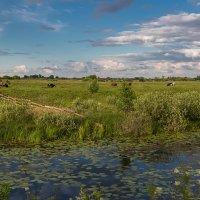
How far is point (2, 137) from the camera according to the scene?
23.4m

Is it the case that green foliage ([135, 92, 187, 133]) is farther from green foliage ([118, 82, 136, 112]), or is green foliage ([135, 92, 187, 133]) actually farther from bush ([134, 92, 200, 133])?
green foliage ([118, 82, 136, 112])

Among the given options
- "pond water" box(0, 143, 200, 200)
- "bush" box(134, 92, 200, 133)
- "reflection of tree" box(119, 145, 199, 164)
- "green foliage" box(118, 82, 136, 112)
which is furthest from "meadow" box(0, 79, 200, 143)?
"reflection of tree" box(119, 145, 199, 164)

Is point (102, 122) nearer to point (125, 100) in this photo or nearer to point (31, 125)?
point (31, 125)

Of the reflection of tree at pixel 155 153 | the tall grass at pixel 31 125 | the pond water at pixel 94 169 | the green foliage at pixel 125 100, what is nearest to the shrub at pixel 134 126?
the pond water at pixel 94 169

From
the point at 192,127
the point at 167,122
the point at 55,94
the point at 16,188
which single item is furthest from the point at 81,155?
the point at 55,94

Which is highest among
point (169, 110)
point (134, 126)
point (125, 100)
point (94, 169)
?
point (125, 100)

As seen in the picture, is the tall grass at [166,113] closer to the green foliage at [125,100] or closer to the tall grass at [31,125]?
the green foliage at [125,100]

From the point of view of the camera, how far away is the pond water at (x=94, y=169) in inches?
531

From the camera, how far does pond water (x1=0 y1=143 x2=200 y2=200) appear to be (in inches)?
531

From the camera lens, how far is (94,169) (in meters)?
16.5

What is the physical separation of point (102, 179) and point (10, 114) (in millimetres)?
13168

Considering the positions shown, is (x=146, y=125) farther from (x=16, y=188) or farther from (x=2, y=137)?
(x=16, y=188)

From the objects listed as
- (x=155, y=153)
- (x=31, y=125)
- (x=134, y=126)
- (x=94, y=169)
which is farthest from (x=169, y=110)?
(x=94, y=169)

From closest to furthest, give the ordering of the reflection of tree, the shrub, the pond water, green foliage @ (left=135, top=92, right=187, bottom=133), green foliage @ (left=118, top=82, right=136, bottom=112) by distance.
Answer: the pond water, the reflection of tree, the shrub, green foliage @ (left=135, top=92, right=187, bottom=133), green foliage @ (left=118, top=82, right=136, bottom=112)
